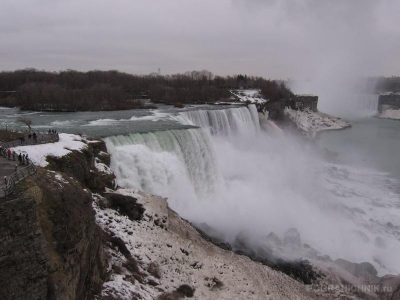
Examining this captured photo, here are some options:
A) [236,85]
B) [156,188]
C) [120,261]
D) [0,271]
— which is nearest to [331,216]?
[156,188]

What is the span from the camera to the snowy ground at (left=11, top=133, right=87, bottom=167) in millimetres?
10959

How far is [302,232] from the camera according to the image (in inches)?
655

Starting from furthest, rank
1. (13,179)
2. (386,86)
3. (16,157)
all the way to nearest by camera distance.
Answer: (386,86) < (16,157) < (13,179)

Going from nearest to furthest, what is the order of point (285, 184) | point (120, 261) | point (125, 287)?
point (125, 287) → point (120, 261) → point (285, 184)

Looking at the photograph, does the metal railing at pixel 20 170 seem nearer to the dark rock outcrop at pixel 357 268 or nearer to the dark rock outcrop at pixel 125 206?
the dark rock outcrop at pixel 125 206

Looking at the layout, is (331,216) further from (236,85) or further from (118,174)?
(236,85)

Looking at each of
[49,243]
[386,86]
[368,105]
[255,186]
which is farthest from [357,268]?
[386,86]

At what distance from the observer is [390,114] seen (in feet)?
251

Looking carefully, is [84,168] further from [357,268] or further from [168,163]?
[357,268]

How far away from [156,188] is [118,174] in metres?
2.04

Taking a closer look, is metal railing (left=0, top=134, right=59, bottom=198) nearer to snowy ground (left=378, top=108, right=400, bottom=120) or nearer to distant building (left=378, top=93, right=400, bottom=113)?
snowy ground (left=378, top=108, right=400, bottom=120)

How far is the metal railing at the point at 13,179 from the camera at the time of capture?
632cm

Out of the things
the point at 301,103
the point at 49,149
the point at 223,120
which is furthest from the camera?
the point at 301,103

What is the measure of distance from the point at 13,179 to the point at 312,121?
57.2m
